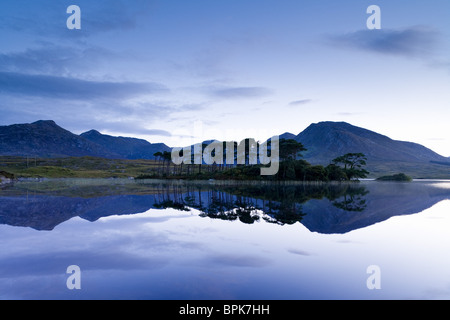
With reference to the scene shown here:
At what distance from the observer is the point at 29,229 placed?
18.2 m

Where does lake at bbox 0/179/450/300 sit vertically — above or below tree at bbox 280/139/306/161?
below

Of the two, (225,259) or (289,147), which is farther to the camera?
(289,147)

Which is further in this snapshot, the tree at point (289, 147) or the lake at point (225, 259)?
the tree at point (289, 147)

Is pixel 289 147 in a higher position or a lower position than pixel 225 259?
higher

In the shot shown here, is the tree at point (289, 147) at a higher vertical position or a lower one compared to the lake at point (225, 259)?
higher

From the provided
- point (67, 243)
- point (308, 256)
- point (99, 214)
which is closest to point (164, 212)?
point (99, 214)

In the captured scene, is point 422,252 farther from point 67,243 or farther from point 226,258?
point 67,243

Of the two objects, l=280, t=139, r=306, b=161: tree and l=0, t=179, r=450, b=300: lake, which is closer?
l=0, t=179, r=450, b=300: lake

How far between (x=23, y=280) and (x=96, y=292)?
2.74m
